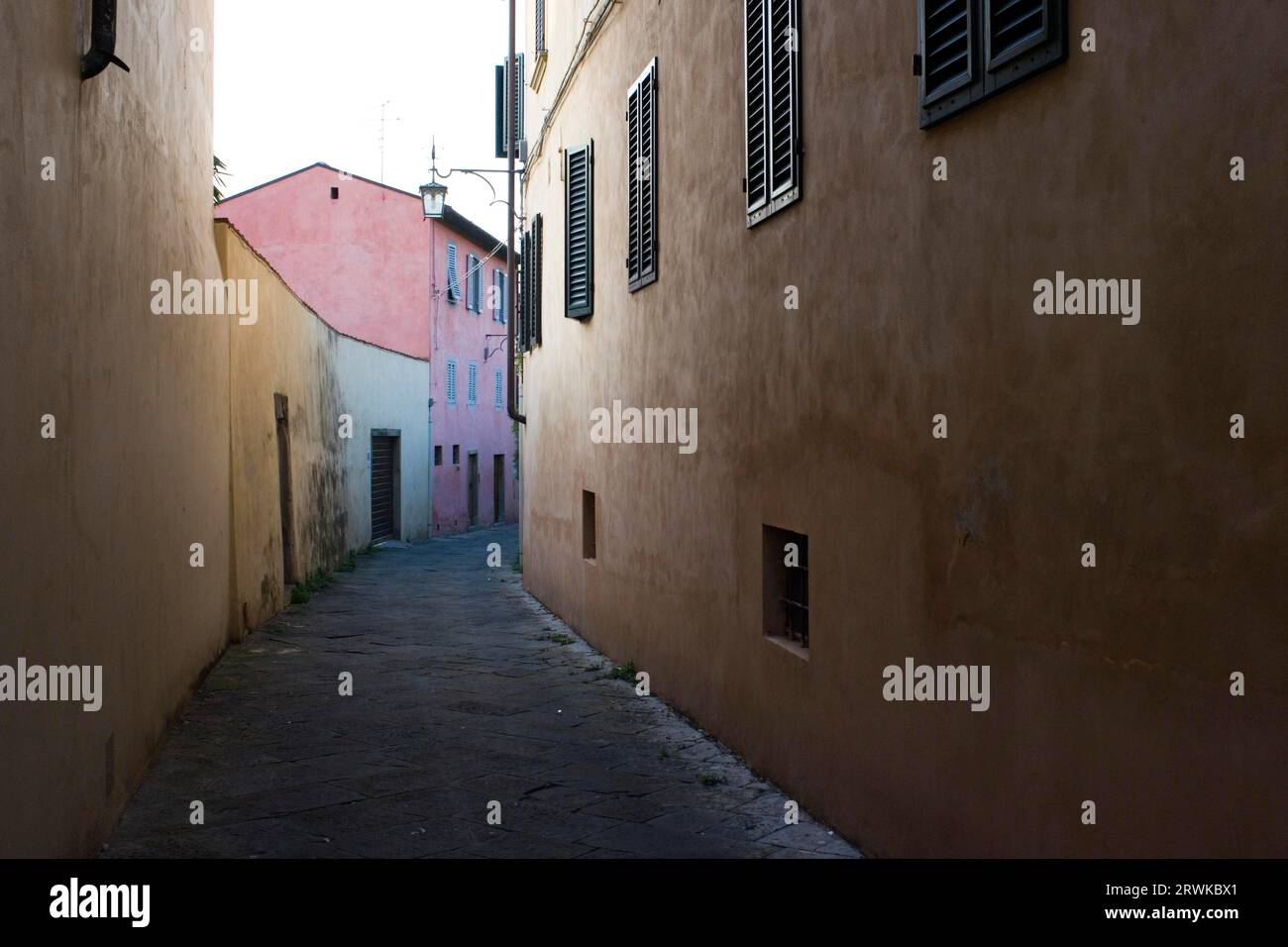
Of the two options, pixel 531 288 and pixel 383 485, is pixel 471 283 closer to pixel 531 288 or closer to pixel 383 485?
pixel 383 485

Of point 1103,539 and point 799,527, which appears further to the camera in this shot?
point 799,527

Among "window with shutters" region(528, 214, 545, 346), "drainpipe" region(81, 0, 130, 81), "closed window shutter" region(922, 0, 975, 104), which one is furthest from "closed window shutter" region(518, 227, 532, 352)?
"closed window shutter" region(922, 0, 975, 104)

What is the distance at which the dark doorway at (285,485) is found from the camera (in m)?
14.0

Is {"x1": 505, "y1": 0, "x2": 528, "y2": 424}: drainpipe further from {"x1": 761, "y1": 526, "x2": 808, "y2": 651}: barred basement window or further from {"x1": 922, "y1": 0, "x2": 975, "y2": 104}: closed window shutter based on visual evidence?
{"x1": 922, "y1": 0, "x2": 975, "y2": 104}: closed window shutter

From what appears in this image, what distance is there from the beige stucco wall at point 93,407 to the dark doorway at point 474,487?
1003 inches

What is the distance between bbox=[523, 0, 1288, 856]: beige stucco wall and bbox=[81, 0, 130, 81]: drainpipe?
284cm

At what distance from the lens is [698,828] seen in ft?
17.8

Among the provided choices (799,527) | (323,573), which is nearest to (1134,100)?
(799,527)

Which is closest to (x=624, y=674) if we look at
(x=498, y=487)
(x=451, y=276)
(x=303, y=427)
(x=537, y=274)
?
(x=537, y=274)

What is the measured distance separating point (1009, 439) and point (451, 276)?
2937 centimetres

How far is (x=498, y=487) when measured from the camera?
3659cm

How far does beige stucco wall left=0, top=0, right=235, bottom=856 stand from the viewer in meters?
3.74
